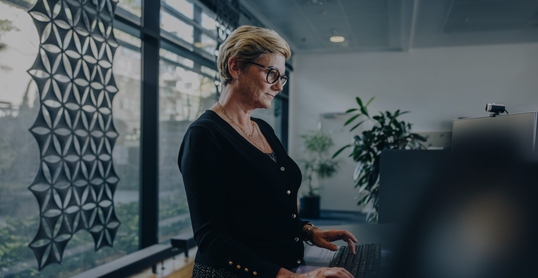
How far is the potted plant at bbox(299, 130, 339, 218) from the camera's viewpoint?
625 cm

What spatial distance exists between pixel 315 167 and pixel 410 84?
7.30 feet

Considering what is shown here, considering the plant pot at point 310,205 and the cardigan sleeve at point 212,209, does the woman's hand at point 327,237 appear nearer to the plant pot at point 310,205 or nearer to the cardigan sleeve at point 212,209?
the cardigan sleeve at point 212,209

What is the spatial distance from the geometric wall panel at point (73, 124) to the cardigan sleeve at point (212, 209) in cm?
149

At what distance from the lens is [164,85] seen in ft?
11.0

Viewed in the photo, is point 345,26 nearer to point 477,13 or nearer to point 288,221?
point 477,13

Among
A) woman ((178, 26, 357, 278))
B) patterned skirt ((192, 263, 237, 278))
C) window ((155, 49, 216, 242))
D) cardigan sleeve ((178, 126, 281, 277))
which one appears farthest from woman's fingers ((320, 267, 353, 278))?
window ((155, 49, 216, 242))

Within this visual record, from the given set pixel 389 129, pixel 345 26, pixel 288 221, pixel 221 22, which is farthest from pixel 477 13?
pixel 288 221

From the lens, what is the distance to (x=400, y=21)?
17.0 ft

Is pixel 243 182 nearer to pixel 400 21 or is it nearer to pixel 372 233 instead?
pixel 372 233

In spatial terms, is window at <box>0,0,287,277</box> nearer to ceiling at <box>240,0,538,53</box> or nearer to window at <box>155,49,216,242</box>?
window at <box>155,49,216,242</box>

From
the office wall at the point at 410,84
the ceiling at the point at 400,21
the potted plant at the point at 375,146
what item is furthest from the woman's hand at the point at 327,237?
the office wall at the point at 410,84

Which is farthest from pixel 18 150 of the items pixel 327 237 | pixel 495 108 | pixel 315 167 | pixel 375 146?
pixel 315 167

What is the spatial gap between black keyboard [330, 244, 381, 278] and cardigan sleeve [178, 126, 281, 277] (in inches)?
8.3

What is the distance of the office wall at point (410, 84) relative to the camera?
6.14 m
